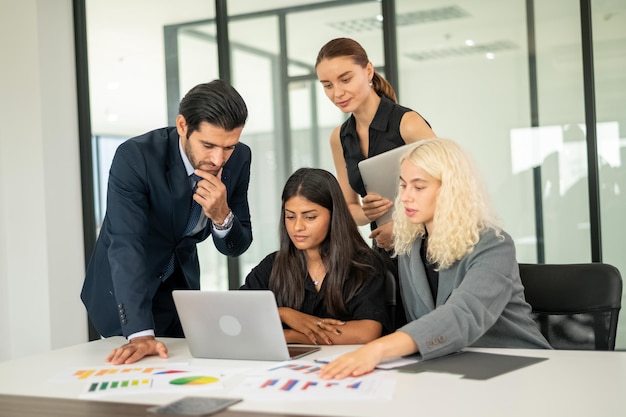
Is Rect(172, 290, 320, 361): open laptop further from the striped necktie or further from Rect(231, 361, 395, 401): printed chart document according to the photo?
the striped necktie

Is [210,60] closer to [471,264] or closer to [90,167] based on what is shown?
[90,167]

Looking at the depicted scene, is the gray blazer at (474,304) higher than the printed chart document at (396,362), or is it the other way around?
the gray blazer at (474,304)

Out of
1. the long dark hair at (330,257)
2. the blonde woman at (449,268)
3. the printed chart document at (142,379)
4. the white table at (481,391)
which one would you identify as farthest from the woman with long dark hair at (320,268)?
the printed chart document at (142,379)

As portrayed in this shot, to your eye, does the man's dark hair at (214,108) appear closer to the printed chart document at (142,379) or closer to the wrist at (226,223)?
the wrist at (226,223)

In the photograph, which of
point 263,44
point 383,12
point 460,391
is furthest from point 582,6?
point 460,391

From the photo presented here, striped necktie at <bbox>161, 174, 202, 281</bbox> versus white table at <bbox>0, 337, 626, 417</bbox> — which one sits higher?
striped necktie at <bbox>161, 174, 202, 281</bbox>

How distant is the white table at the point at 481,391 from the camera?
146 centimetres

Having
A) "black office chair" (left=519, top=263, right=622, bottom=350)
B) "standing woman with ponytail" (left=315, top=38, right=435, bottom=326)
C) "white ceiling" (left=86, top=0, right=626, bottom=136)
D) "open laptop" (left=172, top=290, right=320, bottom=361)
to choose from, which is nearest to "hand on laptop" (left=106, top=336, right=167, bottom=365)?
"open laptop" (left=172, top=290, right=320, bottom=361)

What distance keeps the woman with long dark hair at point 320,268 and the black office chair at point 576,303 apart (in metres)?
0.49

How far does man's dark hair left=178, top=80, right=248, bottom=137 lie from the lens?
2.42 m

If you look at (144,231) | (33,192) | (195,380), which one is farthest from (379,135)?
(33,192)

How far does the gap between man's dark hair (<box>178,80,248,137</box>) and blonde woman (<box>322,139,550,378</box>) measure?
0.55 meters

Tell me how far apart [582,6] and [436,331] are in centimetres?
294

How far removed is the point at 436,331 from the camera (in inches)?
76.0
